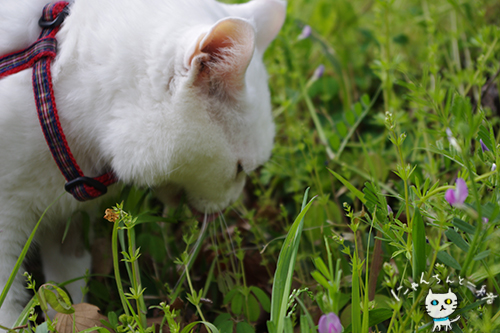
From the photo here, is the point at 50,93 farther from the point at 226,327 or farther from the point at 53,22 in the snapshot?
the point at 226,327

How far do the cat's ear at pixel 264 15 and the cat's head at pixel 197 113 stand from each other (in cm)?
25

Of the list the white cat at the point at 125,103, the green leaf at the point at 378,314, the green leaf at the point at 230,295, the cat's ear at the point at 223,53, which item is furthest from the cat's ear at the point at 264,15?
the green leaf at the point at 378,314

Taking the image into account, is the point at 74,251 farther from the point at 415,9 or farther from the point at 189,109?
the point at 415,9

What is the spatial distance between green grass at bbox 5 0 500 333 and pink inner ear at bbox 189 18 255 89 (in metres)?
0.33

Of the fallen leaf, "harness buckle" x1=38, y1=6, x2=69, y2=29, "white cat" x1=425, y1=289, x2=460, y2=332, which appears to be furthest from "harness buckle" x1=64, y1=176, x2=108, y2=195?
"white cat" x1=425, y1=289, x2=460, y2=332

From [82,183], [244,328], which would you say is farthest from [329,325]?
[82,183]

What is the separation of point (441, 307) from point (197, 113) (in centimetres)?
64

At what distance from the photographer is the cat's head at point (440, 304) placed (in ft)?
2.25

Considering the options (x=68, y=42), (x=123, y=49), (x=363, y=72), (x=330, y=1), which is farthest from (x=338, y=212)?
(x=330, y=1)

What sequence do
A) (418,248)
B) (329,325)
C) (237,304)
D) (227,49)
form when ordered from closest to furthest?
(329,325), (418,248), (227,49), (237,304)

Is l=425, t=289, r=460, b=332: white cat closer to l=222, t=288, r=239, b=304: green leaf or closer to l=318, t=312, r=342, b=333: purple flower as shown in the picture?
l=318, t=312, r=342, b=333: purple flower

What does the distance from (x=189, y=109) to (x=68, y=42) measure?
360mm

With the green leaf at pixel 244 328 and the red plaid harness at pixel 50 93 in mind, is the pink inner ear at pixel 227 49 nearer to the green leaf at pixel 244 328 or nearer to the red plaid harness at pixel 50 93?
the red plaid harness at pixel 50 93

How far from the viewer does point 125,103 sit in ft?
3.18
